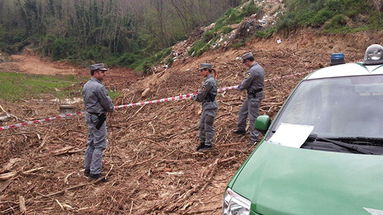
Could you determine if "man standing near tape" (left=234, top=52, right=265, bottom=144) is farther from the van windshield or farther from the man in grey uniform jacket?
the van windshield

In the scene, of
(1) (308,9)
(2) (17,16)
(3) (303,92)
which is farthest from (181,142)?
(2) (17,16)

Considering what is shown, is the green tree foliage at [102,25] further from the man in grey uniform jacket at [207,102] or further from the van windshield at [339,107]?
the van windshield at [339,107]

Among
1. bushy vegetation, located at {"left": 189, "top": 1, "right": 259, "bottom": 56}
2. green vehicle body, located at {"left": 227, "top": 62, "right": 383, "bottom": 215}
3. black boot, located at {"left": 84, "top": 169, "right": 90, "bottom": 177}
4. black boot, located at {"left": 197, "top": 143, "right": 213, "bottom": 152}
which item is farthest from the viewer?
bushy vegetation, located at {"left": 189, "top": 1, "right": 259, "bottom": 56}

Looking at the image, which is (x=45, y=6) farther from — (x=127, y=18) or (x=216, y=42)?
(x=216, y=42)

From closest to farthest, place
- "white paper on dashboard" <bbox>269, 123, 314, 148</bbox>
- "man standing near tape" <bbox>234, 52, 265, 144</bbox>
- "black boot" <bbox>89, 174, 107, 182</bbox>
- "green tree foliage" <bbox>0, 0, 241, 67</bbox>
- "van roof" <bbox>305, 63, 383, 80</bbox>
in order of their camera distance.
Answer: "white paper on dashboard" <bbox>269, 123, 314, 148</bbox> → "van roof" <bbox>305, 63, 383, 80</bbox> → "black boot" <bbox>89, 174, 107, 182</bbox> → "man standing near tape" <bbox>234, 52, 265, 144</bbox> → "green tree foliage" <bbox>0, 0, 241, 67</bbox>

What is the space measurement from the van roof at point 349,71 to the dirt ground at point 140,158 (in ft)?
7.25

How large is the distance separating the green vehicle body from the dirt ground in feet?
7.20

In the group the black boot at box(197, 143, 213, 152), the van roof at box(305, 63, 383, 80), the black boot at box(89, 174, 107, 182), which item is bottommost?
the black boot at box(89, 174, 107, 182)

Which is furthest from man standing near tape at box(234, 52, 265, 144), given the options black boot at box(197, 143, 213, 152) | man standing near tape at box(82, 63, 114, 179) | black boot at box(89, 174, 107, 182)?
black boot at box(89, 174, 107, 182)

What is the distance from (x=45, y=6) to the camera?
61.9 m

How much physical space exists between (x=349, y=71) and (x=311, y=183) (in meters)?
1.69

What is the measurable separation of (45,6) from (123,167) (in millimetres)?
62697

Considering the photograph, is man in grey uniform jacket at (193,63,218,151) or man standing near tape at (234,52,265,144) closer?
man in grey uniform jacket at (193,63,218,151)

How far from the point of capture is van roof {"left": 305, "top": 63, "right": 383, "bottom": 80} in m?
3.44
